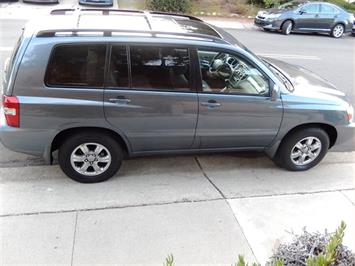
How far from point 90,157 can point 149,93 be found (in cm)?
96

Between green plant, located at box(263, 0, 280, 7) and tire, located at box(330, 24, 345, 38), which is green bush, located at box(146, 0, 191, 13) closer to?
green plant, located at box(263, 0, 280, 7)

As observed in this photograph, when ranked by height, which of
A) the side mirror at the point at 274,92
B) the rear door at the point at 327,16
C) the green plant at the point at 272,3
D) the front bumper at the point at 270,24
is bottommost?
the side mirror at the point at 274,92

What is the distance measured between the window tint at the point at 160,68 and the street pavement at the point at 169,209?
114cm

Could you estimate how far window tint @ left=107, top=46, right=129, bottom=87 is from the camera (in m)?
3.86

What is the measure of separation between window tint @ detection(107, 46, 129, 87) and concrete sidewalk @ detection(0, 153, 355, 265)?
116cm

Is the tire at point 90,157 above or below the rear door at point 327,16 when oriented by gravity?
below

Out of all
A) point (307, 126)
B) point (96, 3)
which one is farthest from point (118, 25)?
point (96, 3)

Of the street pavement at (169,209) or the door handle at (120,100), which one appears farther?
the door handle at (120,100)

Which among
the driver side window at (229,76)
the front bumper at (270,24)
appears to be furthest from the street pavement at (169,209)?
the front bumper at (270,24)

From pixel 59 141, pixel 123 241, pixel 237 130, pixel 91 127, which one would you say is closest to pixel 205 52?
pixel 237 130

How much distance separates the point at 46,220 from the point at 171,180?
147cm

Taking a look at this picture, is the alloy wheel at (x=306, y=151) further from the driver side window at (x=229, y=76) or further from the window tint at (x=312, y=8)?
the window tint at (x=312, y=8)

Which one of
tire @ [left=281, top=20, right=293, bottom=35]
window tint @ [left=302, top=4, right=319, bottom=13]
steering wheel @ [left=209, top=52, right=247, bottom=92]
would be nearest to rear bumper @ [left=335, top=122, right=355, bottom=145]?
steering wheel @ [left=209, top=52, right=247, bottom=92]

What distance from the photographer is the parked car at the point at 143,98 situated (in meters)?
3.77
